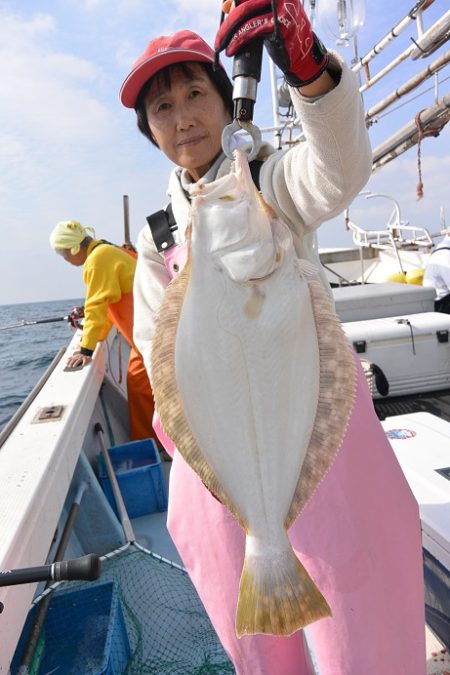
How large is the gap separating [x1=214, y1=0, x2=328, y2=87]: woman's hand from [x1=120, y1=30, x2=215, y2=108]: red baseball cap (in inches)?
13.5

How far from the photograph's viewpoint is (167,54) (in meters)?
1.43

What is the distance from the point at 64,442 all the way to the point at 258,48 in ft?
7.06

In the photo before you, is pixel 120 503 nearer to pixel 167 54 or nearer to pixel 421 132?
pixel 167 54

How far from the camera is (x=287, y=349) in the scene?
1.10m

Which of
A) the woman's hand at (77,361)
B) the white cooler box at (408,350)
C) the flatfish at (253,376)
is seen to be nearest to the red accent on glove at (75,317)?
the woman's hand at (77,361)

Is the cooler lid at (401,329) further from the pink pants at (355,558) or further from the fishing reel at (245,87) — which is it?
the fishing reel at (245,87)

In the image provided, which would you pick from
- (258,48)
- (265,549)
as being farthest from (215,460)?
(258,48)

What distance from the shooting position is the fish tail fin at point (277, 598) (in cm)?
102

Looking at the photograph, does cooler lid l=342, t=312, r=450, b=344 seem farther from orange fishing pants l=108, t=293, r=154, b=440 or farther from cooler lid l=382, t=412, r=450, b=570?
orange fishing pants l=108, t=293, r=154, b=440

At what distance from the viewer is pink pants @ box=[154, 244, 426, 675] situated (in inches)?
51.0

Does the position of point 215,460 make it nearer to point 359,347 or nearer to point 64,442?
point 64,442

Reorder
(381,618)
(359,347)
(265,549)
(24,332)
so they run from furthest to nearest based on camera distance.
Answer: (24,332), (359,347), (381,618), (265,549)

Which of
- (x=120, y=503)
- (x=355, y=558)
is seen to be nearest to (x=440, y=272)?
(x=120, y=503)

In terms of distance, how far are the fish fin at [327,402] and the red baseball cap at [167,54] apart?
2.59ft
